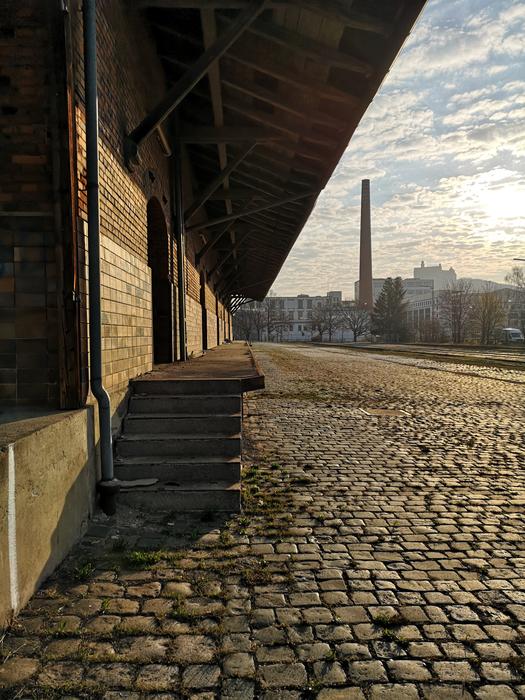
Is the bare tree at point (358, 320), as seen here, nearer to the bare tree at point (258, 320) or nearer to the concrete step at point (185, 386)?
the bare tree at point (258, 320)

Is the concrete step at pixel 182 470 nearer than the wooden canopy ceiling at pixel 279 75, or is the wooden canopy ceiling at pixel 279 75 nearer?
the concrete step at pixel 182 470

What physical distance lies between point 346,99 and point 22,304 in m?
4.83

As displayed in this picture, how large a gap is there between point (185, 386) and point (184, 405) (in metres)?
0.23

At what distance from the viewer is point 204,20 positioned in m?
5.06

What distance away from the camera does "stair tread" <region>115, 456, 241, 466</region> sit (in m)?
4.07

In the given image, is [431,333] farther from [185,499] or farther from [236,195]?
[185,499]

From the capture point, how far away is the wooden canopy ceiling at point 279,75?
15.6 feet

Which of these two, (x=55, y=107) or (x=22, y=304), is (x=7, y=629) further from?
(x=55, y=107)

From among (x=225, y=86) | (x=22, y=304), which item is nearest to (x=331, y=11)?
(x=225, y=86)

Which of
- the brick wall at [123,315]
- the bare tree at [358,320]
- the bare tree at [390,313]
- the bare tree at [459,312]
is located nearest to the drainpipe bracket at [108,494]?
the brick wall at [123,315]

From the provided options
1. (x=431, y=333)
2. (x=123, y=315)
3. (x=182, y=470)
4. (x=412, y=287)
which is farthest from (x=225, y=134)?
(x=412, y=287)

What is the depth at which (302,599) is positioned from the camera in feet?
8.48

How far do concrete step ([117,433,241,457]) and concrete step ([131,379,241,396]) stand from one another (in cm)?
70

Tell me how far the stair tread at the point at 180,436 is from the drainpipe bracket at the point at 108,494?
649 mm
